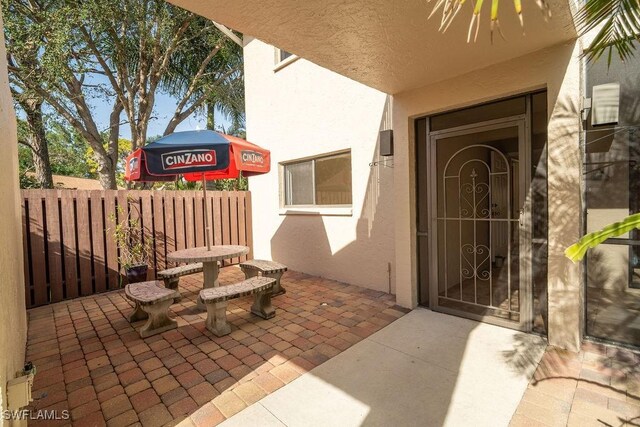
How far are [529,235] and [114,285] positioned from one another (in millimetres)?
6864

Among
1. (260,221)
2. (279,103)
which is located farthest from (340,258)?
(279,103)

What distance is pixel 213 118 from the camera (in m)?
14.7

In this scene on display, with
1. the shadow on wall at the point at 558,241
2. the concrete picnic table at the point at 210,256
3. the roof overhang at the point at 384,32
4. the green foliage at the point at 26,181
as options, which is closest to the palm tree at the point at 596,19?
the roof overhang at the point at 384,32

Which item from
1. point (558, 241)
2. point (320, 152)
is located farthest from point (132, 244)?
point (558, 241)

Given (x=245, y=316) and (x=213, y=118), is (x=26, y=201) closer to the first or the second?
(x=245, y=316)

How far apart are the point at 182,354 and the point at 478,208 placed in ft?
13.1

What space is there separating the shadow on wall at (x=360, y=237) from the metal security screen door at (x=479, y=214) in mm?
902

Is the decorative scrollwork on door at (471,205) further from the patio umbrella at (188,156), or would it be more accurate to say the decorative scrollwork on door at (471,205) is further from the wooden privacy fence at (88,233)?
the wooden privacy fence at (88,233)

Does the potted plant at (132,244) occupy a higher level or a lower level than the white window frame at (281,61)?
lower

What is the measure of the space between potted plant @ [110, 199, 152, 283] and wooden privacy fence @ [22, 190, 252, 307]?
5cm

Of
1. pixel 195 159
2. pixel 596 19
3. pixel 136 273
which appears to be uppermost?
pixel 596 19

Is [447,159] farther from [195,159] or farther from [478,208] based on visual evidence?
[195,159]

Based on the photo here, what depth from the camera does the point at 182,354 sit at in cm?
330

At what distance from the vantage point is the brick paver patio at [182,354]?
2.50 meters
